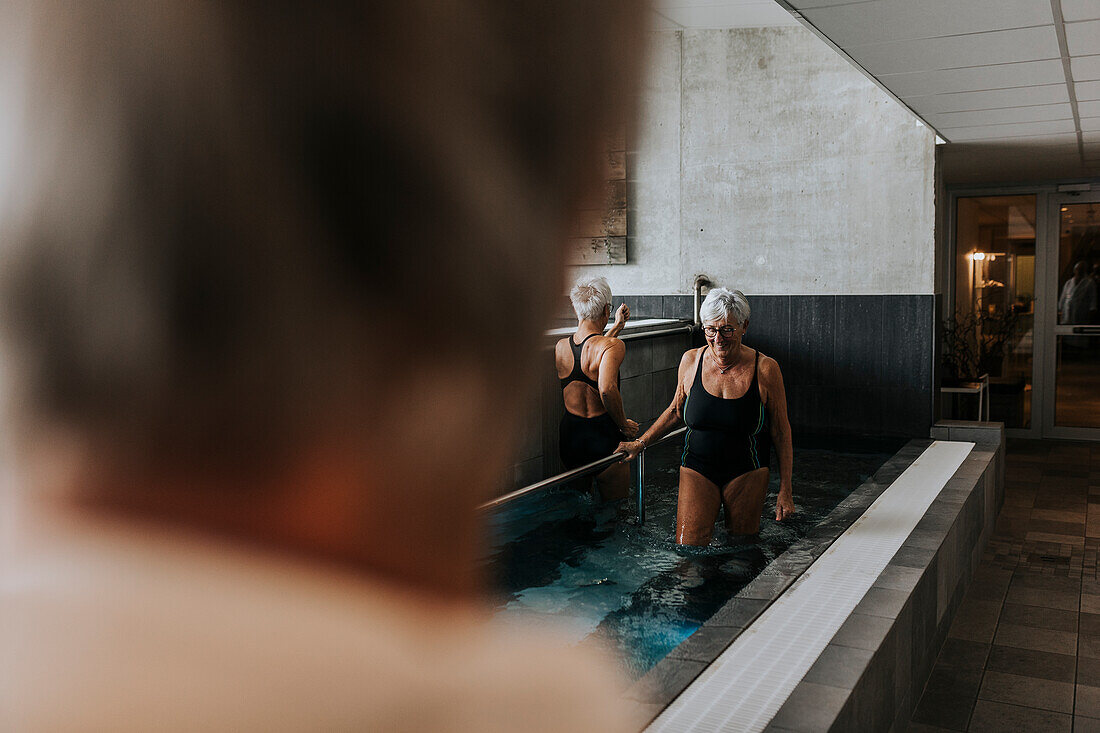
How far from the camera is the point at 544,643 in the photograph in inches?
20.0

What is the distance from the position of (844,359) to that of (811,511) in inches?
106

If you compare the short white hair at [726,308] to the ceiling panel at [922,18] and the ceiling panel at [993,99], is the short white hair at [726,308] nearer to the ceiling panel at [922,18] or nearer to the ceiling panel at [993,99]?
the ceiling panel at [922,18]

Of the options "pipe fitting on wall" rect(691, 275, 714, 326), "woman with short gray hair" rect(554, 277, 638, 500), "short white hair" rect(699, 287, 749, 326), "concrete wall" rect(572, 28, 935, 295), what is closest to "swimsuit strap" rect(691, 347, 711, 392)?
"short white hair" rect(699, 287, 749, 326)

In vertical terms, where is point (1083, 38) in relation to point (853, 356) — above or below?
above

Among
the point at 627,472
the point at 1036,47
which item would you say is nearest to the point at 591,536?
the point at 627,472

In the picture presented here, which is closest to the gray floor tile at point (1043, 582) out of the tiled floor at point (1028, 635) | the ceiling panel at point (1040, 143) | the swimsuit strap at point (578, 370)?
the tiled floor at point (1028, 635)

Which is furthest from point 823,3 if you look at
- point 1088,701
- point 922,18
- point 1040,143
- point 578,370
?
point 1040,143

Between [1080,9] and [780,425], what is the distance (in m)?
2.32

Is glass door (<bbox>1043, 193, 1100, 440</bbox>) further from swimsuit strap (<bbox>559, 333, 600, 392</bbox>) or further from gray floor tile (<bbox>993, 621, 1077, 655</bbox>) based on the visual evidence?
swimsuit strap (<bbox>559, 333, 600, 392</bbox>)

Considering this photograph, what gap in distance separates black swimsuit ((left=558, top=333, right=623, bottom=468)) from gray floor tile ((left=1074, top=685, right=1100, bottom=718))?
2.65 m

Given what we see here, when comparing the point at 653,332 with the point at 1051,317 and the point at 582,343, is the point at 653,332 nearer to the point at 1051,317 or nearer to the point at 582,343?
the point at 582,343

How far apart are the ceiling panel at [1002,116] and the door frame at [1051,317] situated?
148 inches

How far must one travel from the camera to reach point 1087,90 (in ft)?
17.9

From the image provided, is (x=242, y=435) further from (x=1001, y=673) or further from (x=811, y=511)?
(x=811, y=511)
